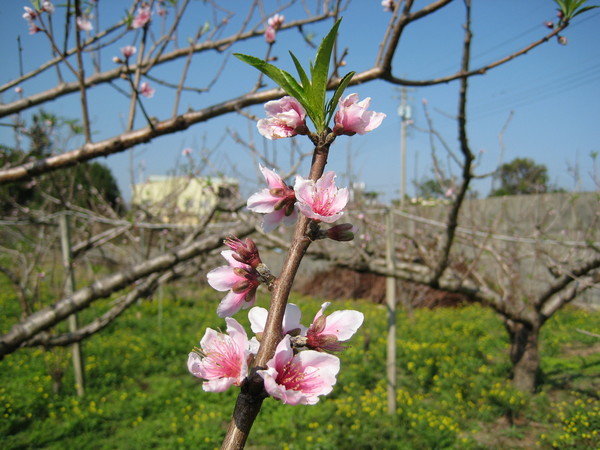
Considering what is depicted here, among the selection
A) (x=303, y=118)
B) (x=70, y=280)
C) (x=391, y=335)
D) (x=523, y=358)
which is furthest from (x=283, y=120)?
(x=523, y=358)

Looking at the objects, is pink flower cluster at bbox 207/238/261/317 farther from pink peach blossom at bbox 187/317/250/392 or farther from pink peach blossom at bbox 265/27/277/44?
pink peach blossom at bbox 265/27/277/44

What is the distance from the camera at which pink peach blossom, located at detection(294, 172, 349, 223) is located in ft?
1.71

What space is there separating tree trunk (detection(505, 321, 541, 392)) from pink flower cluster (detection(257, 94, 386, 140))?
4552 mm

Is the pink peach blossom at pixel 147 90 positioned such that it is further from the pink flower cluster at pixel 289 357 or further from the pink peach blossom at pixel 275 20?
the pink flower cluster at pixel 289 357

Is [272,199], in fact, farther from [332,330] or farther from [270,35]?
[270,35]

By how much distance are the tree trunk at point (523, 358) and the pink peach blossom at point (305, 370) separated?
4.57 meters

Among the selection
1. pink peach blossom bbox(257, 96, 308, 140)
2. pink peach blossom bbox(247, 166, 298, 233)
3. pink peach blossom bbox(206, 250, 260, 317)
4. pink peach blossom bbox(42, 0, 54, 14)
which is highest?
pink peach blossom bbox(42, 0, 54, 14)

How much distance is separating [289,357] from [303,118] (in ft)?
1.15

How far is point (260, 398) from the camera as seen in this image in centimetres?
49

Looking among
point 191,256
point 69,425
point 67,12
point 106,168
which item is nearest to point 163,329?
→ point 69,425

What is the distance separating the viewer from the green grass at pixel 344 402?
3.75 m

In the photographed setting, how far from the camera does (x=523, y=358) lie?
461cm

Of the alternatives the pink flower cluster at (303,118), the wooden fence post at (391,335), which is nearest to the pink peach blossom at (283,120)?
the pink flower cluster at (303,118)

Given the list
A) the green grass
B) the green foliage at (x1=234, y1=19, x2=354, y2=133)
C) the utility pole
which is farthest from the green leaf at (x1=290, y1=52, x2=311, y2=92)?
the utility pole
